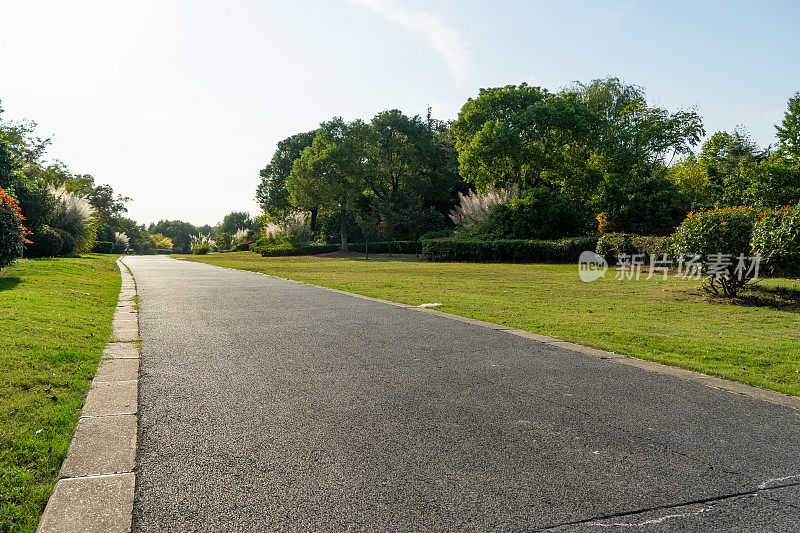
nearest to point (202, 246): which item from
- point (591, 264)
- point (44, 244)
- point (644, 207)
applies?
point (44, 244)

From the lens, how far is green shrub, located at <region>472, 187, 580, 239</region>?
27.7 m

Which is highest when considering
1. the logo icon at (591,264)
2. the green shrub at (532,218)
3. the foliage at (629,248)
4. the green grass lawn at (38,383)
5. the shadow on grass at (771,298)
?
the green shrub at (532,218)

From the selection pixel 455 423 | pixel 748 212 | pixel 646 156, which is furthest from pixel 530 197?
pixel 455 423

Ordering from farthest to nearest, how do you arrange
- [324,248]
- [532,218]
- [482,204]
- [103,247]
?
[324,248]
[103,247]
[482,204]
[532,218]

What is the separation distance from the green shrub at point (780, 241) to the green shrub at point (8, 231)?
15279mm

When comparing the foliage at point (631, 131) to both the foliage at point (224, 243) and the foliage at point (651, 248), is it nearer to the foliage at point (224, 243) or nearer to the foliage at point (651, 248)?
the foliage at point (651, 248)

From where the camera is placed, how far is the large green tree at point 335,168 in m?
38.4

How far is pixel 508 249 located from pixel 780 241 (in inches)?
629

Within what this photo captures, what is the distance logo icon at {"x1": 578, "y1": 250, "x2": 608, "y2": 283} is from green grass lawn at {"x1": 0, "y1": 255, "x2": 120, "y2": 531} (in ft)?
49.0

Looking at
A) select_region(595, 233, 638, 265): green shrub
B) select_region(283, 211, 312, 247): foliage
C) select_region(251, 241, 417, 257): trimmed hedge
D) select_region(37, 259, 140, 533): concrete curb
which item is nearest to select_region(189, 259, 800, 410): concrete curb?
select_region(37, 259, 140, 533): concrete curb

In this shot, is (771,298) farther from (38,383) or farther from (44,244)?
(44,244)

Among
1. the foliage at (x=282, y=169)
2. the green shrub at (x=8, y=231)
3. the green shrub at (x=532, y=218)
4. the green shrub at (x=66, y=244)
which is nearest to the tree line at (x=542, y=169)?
the green shrub at (x=532, y=218)

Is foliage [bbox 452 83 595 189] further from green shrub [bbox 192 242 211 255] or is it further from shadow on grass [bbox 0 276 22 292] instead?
green shrub [bbox 192 242 211 255]

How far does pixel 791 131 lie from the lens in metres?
28.4
